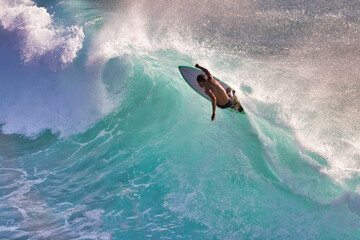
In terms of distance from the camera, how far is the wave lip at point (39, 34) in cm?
885

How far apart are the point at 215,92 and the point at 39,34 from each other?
622 centimetres

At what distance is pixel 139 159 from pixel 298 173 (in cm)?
371

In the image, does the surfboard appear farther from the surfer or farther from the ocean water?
the surfer

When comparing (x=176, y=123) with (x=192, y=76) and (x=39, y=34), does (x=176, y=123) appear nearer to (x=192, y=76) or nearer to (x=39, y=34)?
(x=192, y=76)

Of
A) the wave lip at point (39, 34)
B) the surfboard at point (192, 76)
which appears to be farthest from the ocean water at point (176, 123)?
the surfboard at point (192, 76)

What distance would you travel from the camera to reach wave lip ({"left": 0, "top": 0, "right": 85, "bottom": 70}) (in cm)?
885

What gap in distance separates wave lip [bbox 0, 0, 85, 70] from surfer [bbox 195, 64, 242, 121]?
4.26m

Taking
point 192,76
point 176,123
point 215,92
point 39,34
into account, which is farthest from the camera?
point 39,34

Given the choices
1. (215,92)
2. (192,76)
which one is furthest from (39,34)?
(215,92)

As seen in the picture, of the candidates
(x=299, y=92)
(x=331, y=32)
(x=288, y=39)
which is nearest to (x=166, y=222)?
(x=299, y=92)

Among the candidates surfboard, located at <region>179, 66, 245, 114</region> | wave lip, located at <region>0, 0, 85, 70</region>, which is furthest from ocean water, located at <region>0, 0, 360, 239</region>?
surfboard, located at <region>179, 66, 245, 114</region>

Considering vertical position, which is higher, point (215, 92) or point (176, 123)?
point (215, 92)

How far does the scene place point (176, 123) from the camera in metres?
8.01

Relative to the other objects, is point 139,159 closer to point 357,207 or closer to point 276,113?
point 276,113
